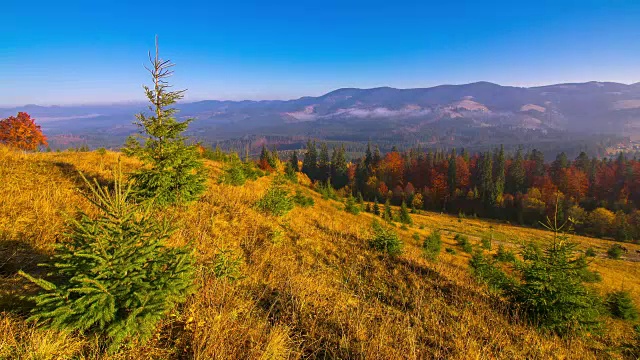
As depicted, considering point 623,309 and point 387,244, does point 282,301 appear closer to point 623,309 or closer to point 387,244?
point 387,244

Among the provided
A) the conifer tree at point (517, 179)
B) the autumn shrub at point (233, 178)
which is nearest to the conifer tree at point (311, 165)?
the conifer tree at point (517, 179)

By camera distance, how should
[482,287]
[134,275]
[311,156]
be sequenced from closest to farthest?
[134,275]
[482,287]
[311,156]

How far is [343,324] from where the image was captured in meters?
4.96

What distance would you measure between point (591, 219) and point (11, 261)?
3547 inches

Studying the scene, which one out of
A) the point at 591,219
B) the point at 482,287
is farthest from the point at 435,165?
the point at 482,287

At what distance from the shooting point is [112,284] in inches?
128

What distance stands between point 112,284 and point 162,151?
615 centimetres

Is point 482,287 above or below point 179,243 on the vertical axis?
below

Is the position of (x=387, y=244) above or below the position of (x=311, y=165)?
above

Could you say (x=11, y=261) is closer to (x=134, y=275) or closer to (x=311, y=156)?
(x=134, y=275)

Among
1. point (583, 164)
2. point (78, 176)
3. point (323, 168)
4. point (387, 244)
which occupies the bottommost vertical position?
point (323, 168)

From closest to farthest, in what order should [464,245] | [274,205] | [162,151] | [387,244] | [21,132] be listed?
[162,151]
[387,244]
[274,205]
[464,245]
[21,132]

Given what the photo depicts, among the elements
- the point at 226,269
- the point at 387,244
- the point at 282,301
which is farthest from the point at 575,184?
the point at 226,269

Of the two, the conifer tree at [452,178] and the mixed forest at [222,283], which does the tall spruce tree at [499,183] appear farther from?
the mixed forest at [222,283]
